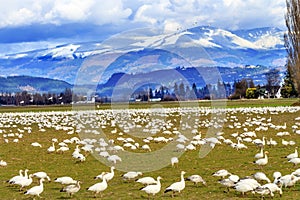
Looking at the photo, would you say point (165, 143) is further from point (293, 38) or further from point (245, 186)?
point (293, 38)

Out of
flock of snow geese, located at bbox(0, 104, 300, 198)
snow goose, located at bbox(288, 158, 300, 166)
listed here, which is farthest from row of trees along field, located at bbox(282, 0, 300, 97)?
snow goose, located at bbox(288, 158, 300, 166)

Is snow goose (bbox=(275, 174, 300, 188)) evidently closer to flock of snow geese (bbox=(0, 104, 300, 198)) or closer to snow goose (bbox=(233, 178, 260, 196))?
flock of snow geese (bbox=(0, 104, 300, 198))

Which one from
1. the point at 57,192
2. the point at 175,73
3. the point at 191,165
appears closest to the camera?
the point at 57,192

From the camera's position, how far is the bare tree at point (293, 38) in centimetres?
5475

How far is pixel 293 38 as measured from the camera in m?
55.8

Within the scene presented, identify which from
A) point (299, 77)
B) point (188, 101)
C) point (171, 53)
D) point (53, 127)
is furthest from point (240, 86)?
point (53, 127)

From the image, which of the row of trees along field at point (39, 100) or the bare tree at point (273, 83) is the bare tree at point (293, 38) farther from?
the row of trees along field at point (39, 100)

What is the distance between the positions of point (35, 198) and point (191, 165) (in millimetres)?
7234

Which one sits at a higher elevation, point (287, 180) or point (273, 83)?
point (273, 83)

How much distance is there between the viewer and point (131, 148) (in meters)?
24.9

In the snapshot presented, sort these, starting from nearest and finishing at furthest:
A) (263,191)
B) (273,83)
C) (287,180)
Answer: (263,191) → (287,180) → (273,83)

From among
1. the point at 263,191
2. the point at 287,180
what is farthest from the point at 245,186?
the point at 287,180

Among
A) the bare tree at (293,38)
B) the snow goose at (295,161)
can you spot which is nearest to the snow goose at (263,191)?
the snow goose at (295,161)

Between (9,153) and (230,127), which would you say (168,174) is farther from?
(230,127)
